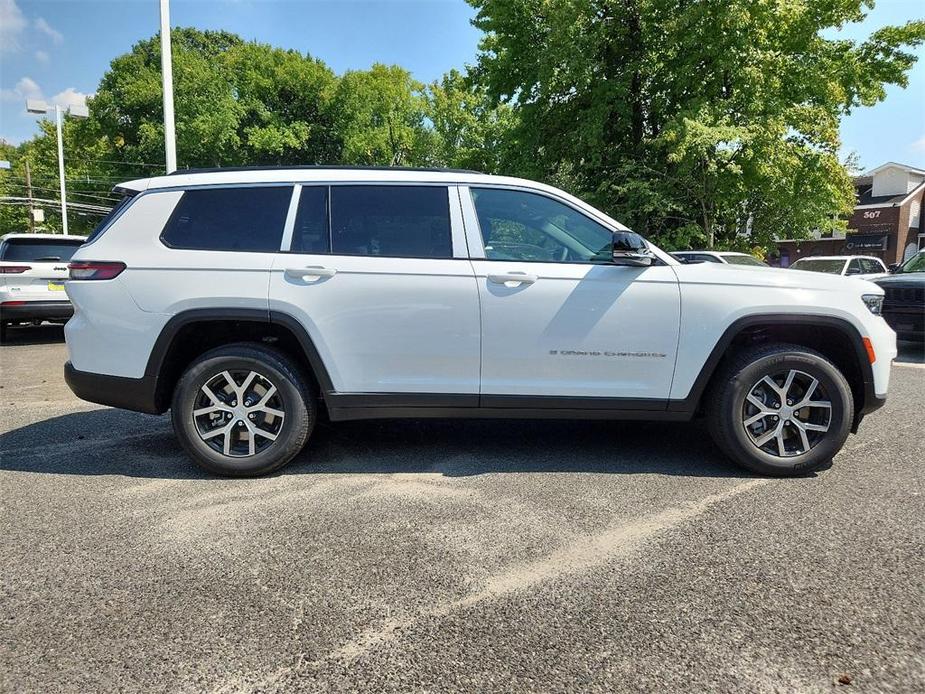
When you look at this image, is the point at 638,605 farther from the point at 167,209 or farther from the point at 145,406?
the point at 167,209

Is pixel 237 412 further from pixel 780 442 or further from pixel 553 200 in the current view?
pixel 780 442

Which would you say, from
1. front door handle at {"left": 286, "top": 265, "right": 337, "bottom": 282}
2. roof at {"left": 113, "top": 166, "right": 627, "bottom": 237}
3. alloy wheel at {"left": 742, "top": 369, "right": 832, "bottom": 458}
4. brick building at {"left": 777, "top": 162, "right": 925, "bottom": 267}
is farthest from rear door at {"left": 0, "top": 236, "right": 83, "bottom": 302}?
brick building at {"left": 777, "top": 162, "right": 925, "bottom": 267}

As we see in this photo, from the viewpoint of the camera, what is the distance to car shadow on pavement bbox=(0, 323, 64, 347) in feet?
35.1

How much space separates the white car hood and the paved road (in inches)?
48.0

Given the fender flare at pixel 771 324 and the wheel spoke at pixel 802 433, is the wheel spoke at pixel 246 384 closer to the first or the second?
the fender flare at pixel 771 324

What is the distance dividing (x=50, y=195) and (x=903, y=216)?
209 feet

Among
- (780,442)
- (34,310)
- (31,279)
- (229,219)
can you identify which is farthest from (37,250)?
(780,442)

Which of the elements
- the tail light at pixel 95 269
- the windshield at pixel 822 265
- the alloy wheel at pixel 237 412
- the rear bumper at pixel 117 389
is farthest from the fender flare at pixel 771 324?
the windshield at pixel 822 265

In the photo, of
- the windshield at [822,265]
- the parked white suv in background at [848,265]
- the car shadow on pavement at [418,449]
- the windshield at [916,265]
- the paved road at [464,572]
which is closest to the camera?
the paved road at [464,572]

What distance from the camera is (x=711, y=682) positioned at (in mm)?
1921

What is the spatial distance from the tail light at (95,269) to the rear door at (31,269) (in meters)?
6.93

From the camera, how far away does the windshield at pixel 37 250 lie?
9.59 meters

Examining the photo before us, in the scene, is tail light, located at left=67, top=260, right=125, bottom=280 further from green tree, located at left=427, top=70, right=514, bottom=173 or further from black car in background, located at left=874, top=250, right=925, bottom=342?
green tree, located at left=427, top=70, right=514, bottom=173

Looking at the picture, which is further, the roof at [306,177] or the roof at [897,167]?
the roof at [897,167]
